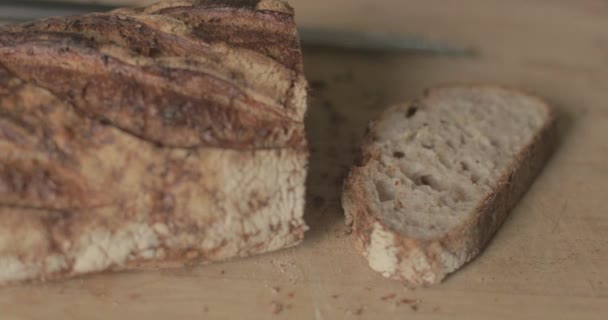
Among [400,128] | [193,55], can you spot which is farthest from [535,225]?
[193,55]

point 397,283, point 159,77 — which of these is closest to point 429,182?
point 397,283

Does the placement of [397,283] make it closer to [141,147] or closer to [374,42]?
[141,147]

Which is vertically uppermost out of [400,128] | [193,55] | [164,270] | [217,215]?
[193,55]

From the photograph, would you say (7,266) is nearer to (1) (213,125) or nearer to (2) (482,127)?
(1) (213,125)

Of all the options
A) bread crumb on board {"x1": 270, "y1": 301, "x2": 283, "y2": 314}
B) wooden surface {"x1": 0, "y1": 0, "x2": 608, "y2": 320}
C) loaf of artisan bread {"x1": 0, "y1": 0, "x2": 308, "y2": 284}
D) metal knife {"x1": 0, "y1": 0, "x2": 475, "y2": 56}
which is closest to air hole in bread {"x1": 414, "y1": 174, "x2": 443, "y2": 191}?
wooden surface {"x1": 0, "y1": 0, "x2": 608, "y2": 320}

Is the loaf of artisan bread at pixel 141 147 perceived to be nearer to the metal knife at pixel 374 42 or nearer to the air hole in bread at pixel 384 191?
the air hole in bread at pixel 384 191

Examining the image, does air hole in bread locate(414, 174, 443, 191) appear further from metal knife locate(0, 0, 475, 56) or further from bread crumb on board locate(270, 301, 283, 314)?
metal knife locate(0, 0, 475, 56)

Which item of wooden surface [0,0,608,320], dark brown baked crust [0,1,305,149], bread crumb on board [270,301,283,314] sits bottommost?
bread crumb on board [270,301,283,314]
